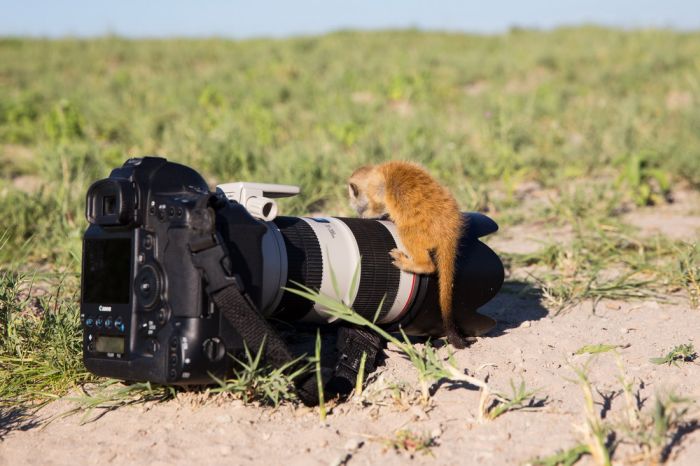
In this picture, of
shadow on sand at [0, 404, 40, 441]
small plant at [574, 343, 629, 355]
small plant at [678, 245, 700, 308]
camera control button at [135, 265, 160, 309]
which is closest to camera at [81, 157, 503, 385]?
camera control button at [135, 265, 160, 309]

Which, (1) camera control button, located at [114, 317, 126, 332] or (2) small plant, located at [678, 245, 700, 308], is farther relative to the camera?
(2) small plant, located at [678, 245, 700, 308]

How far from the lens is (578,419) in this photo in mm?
2330

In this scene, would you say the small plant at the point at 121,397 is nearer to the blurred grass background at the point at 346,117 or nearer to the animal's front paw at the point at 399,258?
the animal's front paw at the point at 399,258

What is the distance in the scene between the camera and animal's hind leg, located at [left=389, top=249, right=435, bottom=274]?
2809 millimetres

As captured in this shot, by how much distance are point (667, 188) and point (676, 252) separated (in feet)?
3.66

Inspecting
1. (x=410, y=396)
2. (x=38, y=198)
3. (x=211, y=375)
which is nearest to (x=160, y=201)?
(x=211, y=375)

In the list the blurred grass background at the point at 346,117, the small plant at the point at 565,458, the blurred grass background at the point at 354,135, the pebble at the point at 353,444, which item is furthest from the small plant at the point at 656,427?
the blurred grass background at the point at 346,117

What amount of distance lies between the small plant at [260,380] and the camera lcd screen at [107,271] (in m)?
0.40

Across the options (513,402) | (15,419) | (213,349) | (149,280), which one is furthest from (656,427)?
(15,419)

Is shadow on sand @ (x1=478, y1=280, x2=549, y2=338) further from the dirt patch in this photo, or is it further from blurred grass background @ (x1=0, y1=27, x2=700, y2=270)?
blurred grass background @ (x1=0, y1=27, x2=700, y2=270)

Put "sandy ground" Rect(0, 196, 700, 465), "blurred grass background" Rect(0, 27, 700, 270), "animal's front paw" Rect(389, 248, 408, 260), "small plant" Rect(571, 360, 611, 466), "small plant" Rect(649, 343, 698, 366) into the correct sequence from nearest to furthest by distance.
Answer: "small plant" Rect(571, 360, 611, 466) < "sandy ground" Rect(0, 196, 700, 465) < "small plant" Rect(649, 343, 698, 366) < "animal's front paw" Rect(389, 248, 408, 260) < "blurred grass background" Rect(0, 27, 700, 270)

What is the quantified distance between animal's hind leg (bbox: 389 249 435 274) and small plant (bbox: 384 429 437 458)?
2.25 feet

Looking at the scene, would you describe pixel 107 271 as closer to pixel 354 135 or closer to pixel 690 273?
pixel 690 273

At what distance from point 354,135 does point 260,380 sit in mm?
3942
